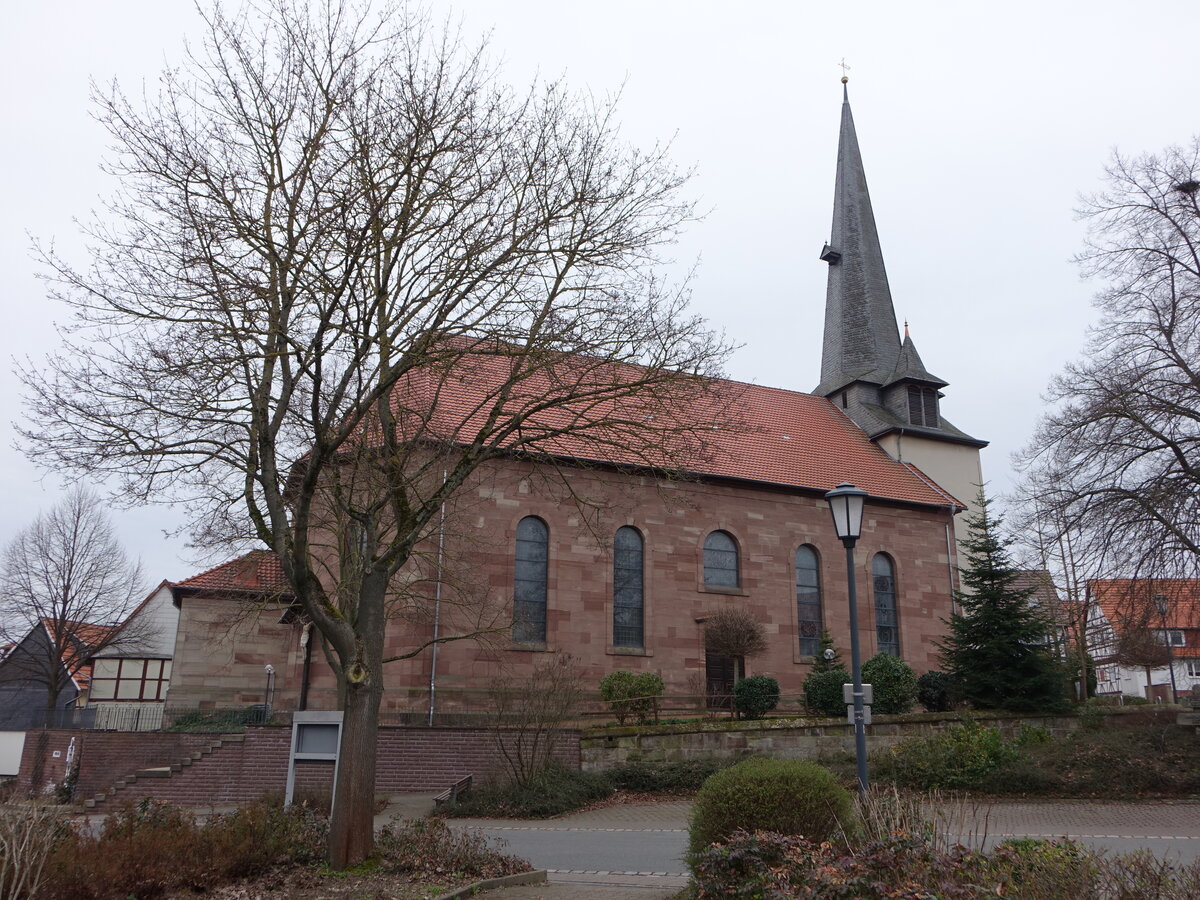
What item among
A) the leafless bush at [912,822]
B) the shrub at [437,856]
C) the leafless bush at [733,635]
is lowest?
the shrub at [437,856]

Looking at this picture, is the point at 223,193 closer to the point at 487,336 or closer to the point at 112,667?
the point at 487,336

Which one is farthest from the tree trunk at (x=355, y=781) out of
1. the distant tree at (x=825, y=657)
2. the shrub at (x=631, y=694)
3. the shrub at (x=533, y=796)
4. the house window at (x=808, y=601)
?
the house window at (x=808, y=601)

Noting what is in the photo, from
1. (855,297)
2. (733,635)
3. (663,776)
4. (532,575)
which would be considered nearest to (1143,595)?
(733,635)

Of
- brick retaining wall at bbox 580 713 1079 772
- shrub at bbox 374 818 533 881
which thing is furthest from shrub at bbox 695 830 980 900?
brick retaining wall at bbox 580 713 1079 772

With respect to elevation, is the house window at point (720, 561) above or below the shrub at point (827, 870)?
above

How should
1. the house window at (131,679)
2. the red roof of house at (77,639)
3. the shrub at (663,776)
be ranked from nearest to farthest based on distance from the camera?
the shrub at (663,776) → the red roof of house at (77,639) → the house window at (131,679)

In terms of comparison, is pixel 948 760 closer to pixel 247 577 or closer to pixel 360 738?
pixel 360 738

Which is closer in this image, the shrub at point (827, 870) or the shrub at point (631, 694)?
the shrub at point (827, 870)

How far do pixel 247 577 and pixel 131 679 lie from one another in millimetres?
26412

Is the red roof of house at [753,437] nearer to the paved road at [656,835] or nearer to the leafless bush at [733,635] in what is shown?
the leafless bush at [733,635]

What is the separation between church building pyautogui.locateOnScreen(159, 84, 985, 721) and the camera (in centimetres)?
2334

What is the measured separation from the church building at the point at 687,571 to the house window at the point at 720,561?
0.04 meters

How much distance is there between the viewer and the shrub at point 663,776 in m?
19.5

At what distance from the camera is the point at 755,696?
2262 centimetres
